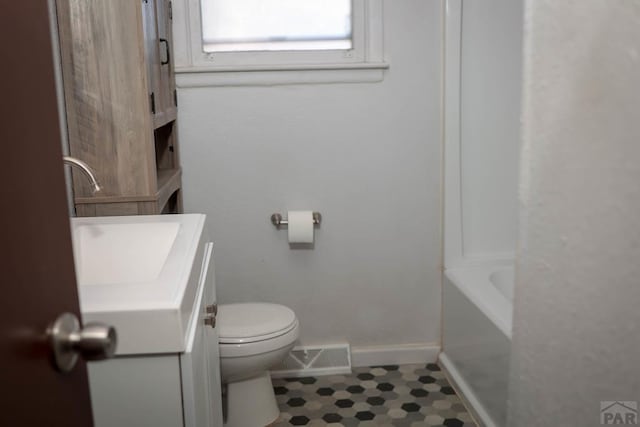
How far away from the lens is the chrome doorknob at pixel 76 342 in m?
0.75

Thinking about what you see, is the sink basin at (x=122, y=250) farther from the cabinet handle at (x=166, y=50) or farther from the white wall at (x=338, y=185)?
the white wall at (x=338, y=185)

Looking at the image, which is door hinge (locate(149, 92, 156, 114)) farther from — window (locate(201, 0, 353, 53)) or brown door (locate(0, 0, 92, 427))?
brown door (locate(0, 0, 92, 427))

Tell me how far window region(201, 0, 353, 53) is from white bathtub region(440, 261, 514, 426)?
3.67 ft

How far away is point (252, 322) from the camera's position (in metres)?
2.59

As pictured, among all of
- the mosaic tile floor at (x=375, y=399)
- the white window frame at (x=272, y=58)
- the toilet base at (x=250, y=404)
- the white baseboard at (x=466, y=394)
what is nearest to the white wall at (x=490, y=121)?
the white window frame at (x=272, y=58)

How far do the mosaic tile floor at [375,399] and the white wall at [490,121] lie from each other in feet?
1.99

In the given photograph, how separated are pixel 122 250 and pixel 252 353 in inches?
30.8

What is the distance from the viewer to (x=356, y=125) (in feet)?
9.68

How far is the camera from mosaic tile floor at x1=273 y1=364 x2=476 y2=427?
2670mm

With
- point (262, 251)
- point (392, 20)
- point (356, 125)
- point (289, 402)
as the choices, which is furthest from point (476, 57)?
point (289, 402)

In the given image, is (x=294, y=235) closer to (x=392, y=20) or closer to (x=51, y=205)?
(x=392, y=20)

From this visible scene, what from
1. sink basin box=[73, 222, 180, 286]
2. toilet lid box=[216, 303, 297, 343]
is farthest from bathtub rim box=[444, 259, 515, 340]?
sink basin box=[73, 222, 180, 286]

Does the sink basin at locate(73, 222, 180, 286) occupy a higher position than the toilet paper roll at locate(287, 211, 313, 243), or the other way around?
the sink basin at locate(73, 222, 180, 286)

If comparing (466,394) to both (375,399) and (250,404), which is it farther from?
(250,404)
